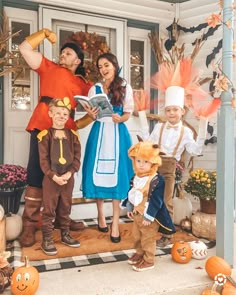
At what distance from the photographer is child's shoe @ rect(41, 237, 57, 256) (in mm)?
2578

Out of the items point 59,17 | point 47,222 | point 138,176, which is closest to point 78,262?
point 47,222

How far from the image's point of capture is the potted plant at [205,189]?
312cm

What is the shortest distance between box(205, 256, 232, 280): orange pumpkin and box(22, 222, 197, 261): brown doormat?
0.60m

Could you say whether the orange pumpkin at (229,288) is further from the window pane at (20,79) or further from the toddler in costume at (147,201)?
the window pane at (20,79)

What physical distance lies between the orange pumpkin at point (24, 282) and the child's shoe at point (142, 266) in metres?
0.71

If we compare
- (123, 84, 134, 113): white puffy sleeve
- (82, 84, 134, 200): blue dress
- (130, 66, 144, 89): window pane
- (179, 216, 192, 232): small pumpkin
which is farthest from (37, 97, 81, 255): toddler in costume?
(130, 66, 144, 89): window pane

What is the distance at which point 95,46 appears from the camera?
12.5 feet

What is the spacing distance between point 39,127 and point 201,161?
230 centimetres

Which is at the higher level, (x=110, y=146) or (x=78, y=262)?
(x=110, y=146)

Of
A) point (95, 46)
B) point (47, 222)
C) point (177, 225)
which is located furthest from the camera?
point (95, 46)

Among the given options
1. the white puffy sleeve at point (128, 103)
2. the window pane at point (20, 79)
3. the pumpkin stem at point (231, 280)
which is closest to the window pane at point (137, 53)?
the window pane at point (20, 79)

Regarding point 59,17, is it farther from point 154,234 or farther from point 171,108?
point 154,234

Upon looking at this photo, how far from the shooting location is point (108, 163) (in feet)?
9.34

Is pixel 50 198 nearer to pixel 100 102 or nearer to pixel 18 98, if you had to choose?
pixel 100 102
